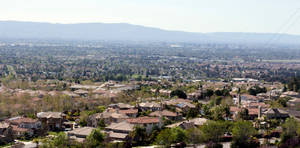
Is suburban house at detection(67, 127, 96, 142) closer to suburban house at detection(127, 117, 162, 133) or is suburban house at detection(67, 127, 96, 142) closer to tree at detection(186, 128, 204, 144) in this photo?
suburban house at detection(127, 117, 162, 133)

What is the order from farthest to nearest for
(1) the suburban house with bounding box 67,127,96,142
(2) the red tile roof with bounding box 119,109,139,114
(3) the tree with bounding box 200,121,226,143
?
(2) the red tile roof with bounding box 119,109,139,114, (1) the suburban house with bounding box 67,127,96,142, (3) the tree with bounding box 200,121,226,143

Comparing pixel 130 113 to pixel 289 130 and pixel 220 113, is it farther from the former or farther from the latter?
pixel 289 130

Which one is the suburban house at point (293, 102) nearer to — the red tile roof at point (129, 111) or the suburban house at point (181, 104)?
the suburban house at point (181, 104)

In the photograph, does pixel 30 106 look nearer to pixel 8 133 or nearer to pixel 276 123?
pixel 8 133

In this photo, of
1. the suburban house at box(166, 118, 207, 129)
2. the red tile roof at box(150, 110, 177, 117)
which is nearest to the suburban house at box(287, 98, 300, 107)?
the red tile roof at box(150, 110, 177, 117)

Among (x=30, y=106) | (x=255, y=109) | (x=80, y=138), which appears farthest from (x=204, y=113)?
(x=30, y=106)
